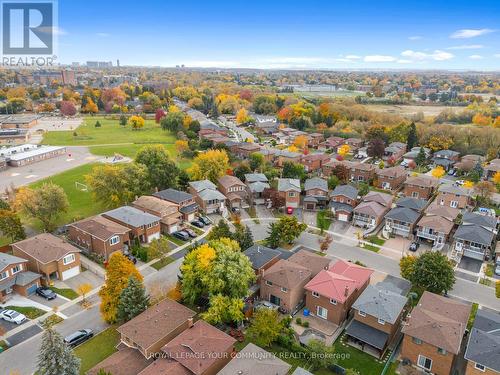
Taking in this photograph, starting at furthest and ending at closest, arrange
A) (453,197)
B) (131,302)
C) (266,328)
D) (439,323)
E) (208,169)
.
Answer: (208,169) → (453,197) → (131,302) → (266,328) → (439,323)

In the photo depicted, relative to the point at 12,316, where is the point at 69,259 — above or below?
above

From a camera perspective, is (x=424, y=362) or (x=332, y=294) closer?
(x=424, y=362)

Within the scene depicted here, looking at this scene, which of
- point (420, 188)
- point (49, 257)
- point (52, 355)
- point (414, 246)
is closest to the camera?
point (52, 355)

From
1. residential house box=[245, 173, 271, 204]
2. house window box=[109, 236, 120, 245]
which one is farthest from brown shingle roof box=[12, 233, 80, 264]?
residential house box=[245, 173, 271, 204]

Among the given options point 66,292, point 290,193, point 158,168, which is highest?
point 158,168

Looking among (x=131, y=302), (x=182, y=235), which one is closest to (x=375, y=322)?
(x=131, y=302)

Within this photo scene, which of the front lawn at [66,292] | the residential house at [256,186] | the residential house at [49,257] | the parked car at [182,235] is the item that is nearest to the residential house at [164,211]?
the parked car at [182,235]

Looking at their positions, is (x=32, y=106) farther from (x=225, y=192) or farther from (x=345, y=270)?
(x=345, y=270)

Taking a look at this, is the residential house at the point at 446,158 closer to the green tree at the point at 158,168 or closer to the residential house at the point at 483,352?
the green tree at the point at 158,168

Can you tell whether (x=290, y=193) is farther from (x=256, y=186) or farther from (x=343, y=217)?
(x=343, y=217)
